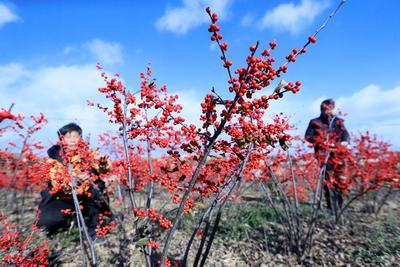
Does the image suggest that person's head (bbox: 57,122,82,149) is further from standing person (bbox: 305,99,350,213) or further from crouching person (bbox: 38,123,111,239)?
standing person (bbox: 305,99,350,213)

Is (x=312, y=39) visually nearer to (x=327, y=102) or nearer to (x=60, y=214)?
(x=327, y=102)

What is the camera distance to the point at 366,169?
7695 mm

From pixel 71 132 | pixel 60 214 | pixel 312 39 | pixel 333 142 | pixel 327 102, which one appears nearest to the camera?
→ pixel 312 39

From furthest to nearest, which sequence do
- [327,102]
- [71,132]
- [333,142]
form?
[327,102] → [333,142] → [71,132]

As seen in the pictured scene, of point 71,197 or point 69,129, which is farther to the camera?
point 71,197

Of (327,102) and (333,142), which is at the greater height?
(327,102)

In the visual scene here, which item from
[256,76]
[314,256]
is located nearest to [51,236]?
[314,256]

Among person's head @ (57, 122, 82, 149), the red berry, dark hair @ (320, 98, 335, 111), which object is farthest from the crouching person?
dark hair @ (320, 98, 335, 111)

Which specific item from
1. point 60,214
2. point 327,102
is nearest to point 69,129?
point 60,214

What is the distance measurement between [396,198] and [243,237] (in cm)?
703

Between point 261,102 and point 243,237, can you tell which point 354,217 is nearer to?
point 243,237

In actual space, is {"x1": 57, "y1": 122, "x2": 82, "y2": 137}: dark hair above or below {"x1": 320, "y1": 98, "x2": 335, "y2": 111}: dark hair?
below

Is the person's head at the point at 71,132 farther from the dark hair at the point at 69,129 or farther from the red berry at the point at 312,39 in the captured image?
the red berry at the point at 312,39

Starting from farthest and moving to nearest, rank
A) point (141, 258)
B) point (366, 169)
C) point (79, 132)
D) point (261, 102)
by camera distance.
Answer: point (366, 169) < point (79, 132) < point (141, 258) < point (261, 102)
